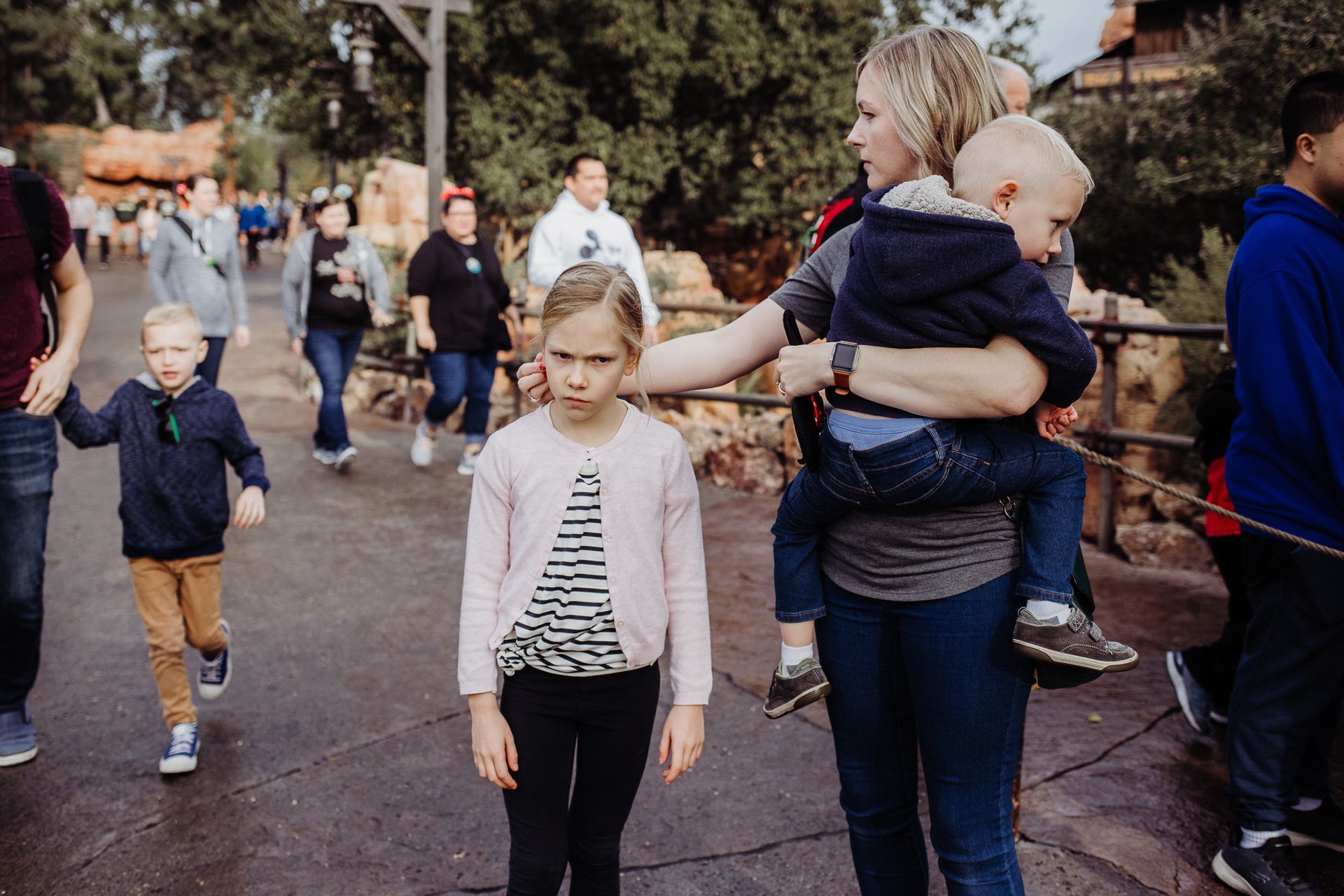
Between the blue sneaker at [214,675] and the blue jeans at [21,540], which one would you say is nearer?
the blue jeans at [21,540]

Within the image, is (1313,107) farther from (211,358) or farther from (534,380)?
(211,358)

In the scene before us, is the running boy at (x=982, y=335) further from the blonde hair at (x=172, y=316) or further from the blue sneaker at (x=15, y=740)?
the blue sneaker at (x=15, y=740)

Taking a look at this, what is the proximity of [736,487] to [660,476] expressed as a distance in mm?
5237

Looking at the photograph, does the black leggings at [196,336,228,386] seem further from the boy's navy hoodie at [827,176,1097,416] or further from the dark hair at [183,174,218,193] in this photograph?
the boy's navy hoodie at [827,176,1097,416]

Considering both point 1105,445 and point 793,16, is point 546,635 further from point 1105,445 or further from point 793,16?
point 793,16

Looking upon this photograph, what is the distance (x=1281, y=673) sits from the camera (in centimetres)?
266

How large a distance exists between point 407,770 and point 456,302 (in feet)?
14.0

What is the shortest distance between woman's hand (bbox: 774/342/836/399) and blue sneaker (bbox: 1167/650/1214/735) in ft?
8.14

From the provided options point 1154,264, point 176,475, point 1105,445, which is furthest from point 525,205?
point 176,475

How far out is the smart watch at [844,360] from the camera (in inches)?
68.7

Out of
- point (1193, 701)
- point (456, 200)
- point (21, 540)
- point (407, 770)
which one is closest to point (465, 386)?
point (456, 200)

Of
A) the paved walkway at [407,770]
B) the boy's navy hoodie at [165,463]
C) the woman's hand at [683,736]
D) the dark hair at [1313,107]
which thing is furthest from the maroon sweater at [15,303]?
the dark hair at [1313,107]

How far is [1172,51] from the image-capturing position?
62.5 feet

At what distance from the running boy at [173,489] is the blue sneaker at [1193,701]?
3.14 meters
